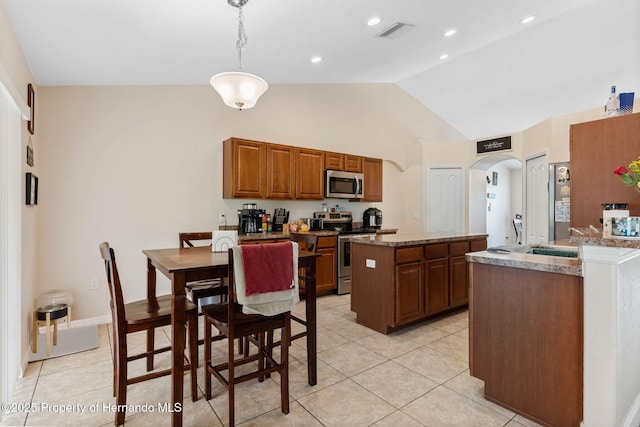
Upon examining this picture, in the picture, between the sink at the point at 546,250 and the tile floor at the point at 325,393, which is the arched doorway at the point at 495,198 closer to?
the sink at the point at 546,250

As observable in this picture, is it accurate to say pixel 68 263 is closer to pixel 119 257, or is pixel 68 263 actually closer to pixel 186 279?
pixel 119 257

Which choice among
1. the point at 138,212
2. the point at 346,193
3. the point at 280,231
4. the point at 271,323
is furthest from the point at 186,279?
the point at 346,193

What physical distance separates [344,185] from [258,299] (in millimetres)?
3424

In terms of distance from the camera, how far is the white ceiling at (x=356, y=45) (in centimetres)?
244

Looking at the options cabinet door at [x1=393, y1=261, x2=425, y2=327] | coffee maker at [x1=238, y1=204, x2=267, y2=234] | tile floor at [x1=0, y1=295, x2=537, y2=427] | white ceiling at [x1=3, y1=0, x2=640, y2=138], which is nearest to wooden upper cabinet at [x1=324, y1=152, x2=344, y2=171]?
white ceiling at [x1=3, y1=0, x2=640, y2=138]

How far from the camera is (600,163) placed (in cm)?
236

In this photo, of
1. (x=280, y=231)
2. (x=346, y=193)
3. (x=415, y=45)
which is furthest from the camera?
(x=346, y=193)

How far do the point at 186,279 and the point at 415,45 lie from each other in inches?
147

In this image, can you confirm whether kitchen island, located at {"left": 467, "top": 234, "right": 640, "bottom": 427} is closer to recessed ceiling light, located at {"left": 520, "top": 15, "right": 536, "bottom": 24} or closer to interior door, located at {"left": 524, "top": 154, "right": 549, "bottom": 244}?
recessed ceiling light, located at {"left": 520, "top": 15, "right": 536, "bottom": 24}

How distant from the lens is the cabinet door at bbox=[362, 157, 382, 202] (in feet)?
17.7

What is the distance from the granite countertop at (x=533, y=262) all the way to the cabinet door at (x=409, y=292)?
1043mm

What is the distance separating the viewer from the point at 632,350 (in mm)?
1761

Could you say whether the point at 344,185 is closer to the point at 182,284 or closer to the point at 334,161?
the point at 334,161

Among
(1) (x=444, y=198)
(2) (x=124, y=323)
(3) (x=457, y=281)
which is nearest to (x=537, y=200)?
(1) (x=444, y=198)
